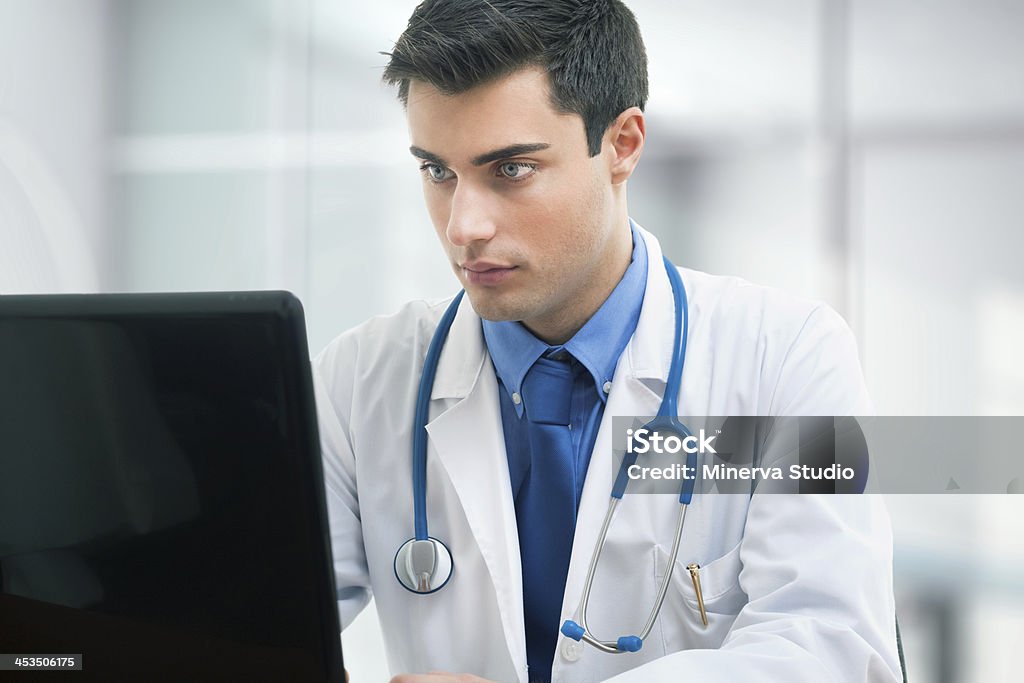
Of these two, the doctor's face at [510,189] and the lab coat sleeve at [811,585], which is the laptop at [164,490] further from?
the doctor's face at [510,189]

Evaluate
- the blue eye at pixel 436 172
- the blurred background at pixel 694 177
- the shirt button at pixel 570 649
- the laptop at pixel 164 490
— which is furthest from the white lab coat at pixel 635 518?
the blurred background at pixel 694 177

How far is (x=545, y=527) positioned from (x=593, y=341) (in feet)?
0.82

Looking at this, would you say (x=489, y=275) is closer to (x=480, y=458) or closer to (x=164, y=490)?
(x=480, y=458)

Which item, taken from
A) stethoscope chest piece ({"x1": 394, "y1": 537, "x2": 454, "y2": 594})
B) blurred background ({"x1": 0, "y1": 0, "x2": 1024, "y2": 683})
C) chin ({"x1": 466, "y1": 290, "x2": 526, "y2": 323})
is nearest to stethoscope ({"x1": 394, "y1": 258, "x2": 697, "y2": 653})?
stethoscope chest piece ({"x1": 394, "y1": 537, "x2": 454, "y2": 594})

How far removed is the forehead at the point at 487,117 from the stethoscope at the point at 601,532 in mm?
306

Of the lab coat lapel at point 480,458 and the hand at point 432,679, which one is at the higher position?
the lab coat lapel at point 480,458

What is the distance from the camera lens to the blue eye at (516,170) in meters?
1.07

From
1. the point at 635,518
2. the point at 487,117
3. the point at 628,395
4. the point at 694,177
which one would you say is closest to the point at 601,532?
the point at 635,518

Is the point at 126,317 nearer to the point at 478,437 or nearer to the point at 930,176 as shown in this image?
the point at 478,437

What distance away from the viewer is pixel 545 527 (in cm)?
112

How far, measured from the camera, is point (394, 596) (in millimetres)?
1161

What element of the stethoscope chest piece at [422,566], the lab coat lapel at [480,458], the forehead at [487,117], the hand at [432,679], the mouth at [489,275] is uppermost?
the forehead at [487,117]

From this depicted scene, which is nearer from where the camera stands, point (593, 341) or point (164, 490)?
point (164, 490)

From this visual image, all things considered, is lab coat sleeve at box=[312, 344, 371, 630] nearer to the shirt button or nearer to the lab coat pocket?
the shirt button
